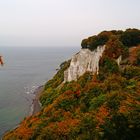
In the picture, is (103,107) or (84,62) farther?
(84,62)

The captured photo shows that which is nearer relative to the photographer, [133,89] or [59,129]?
[59,129]

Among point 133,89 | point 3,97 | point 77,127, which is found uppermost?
point 133,89

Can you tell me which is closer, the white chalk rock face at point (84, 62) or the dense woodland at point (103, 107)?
the dense woodland at point (103, 107)

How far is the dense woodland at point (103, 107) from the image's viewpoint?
19281 millimetres

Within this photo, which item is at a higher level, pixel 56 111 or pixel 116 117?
pixel 116 117

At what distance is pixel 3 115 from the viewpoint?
6303 centimetres

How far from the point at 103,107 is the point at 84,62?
2894 centimetres

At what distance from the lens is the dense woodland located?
759 inches

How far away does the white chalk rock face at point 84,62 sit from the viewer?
162 ft

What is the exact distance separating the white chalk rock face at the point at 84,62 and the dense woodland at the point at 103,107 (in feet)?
8.54

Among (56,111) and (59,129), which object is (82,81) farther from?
(59,129)

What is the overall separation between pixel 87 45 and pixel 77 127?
3259cm

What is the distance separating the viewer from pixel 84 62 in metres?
54.6

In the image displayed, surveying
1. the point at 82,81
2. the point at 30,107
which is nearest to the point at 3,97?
the point at 30,107
